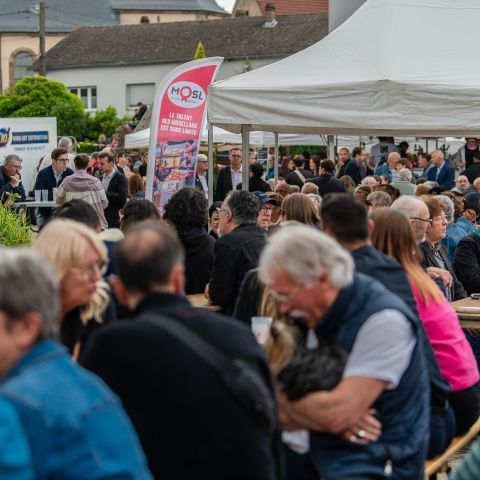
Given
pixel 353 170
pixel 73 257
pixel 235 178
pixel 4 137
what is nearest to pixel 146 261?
pixel 73 257

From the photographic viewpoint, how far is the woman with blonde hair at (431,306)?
202 inches

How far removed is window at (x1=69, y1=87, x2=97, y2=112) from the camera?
2808 inches

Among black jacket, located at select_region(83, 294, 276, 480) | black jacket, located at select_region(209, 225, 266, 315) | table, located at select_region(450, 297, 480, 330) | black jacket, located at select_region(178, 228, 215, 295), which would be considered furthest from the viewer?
black jacket, located at select_region(178, 228, 215, 295)

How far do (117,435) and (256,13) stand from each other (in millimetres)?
87319

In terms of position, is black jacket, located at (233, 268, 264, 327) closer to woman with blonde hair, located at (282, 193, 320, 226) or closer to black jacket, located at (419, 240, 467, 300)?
woman with blonde hair, located at (282, 193, 320, 226)

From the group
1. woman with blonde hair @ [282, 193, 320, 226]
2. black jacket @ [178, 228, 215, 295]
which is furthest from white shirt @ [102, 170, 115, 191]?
woman with blonde hair @ [282, 193, 320, 226]

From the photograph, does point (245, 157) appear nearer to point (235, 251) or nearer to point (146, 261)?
point (235, 251)

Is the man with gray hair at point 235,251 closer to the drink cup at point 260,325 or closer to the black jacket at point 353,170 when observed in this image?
the drink cup at point 260,325

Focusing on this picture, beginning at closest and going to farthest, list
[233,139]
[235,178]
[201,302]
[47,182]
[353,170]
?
[201,302] < [47,182] < [235,178] < [353,170] < [233,139]

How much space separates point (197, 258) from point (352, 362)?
3981mm

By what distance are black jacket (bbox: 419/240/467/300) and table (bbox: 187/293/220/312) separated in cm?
147

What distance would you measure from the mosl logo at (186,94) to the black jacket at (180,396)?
795cm

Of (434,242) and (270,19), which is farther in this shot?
(270,19)

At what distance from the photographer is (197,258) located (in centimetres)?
781
